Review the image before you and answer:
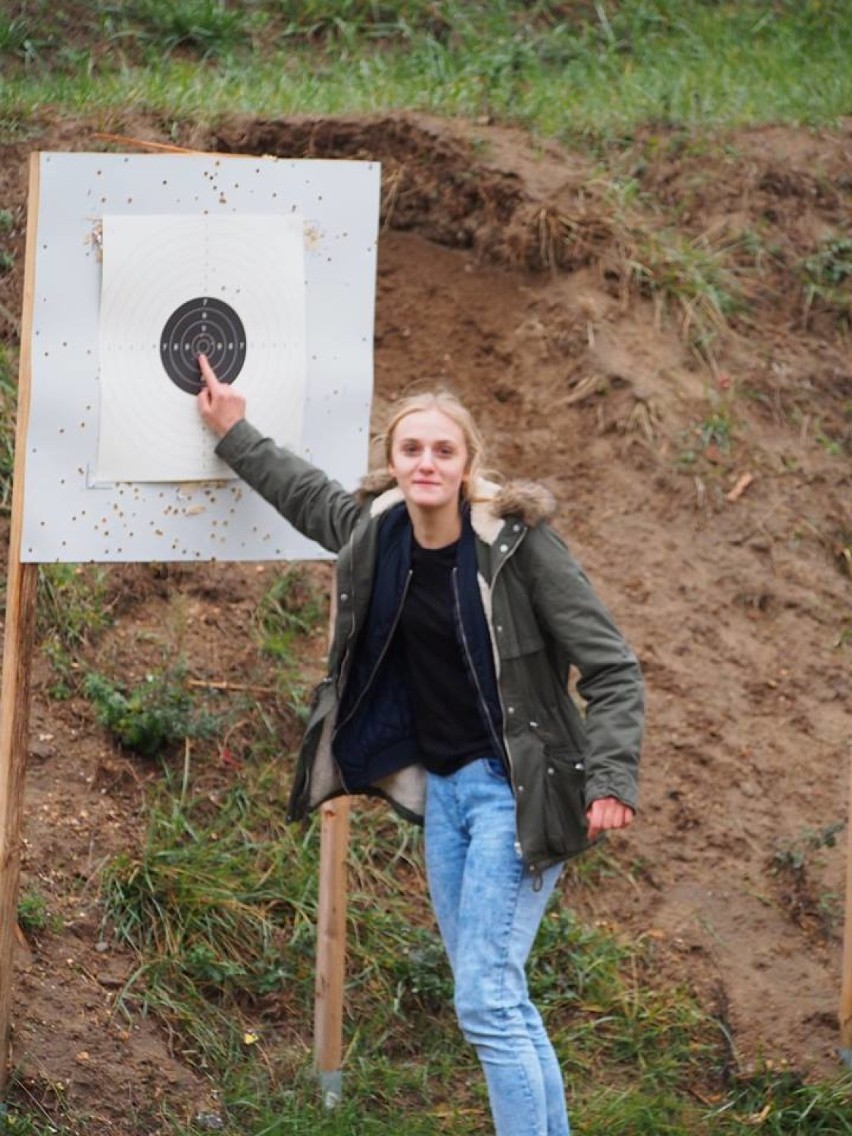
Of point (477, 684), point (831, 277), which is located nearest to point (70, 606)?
point (477, 684)

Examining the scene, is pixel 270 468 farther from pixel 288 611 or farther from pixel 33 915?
pixel 288 611

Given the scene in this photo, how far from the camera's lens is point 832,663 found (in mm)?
8188

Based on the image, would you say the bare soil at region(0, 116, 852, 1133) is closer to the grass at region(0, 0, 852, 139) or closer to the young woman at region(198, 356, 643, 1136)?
the grass at region(0, 0, 852, 139)

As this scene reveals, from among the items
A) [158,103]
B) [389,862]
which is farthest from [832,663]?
[158,103]

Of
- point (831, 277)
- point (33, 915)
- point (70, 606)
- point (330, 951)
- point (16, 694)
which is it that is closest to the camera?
point (16, 694)

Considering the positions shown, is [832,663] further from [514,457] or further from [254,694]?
[254,694]

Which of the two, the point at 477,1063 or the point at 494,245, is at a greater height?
the point at 494,245

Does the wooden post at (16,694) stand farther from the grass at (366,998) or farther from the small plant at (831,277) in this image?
the small plant at (831,277)

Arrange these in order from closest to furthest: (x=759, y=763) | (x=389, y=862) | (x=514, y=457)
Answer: (x=389, y=862) < (x=759, y=763) < (x=514, y=457)

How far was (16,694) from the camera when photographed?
5352 mm

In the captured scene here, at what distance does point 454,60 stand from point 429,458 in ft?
18.5

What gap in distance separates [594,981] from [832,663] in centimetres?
205

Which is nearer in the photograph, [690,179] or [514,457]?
[514,457]

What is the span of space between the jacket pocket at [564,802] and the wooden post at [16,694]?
143cm
